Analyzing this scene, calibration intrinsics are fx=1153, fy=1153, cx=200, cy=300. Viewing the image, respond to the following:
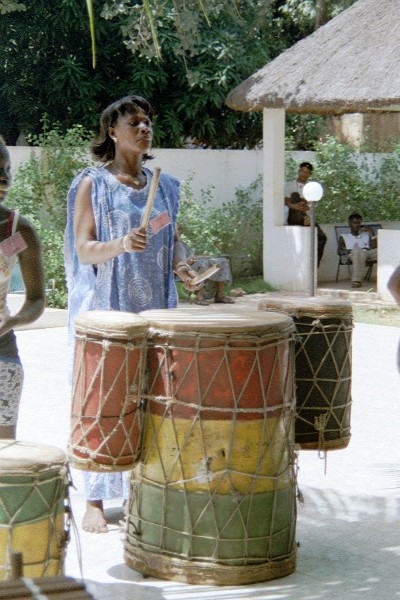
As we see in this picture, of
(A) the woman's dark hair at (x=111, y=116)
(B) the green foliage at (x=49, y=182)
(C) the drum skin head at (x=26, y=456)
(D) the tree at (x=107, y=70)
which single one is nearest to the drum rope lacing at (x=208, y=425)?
(C) the drum skin head at (x=26, y=456)

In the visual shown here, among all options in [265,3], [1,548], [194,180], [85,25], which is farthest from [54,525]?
[265,3]

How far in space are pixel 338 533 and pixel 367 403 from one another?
3133mm

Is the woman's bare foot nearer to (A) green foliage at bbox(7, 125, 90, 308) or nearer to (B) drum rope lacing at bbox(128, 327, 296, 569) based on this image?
(B) drum rope lacing at bbox(128, 327, 296, 569)

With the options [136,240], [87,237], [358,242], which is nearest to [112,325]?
[136,240]

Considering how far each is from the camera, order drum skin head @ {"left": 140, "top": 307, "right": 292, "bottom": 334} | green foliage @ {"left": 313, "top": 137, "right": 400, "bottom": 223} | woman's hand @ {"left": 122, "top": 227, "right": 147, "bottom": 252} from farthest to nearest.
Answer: green foliage @ {"left": 313, "top": 137, "right": 400, "bottom": 223}, woman's hand @ {"left": 122, "top": 227, "right": 147, "bottom": 252}, drum skin head @ {"left": 140, "top": 307, "right": 292, "bottom": 334}

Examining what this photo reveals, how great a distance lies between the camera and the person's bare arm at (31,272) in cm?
421

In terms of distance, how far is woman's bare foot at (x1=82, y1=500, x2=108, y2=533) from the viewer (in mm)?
5035

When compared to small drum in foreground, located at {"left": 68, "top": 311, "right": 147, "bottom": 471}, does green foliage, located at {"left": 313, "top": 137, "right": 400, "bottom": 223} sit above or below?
above

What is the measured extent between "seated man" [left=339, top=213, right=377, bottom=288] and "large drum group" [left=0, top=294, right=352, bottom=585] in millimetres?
11760

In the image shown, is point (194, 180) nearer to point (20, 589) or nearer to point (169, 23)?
point (169, 23)

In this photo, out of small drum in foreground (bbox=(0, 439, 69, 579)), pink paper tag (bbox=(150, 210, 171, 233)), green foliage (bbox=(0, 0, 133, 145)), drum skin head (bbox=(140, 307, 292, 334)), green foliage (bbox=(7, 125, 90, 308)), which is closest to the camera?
small drum in foreground (bbox=(0, 439, 69, 579))

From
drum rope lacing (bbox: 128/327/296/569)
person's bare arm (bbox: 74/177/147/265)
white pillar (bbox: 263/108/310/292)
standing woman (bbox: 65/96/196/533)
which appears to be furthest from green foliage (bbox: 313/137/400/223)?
drum rope lacing (bbox: 128/327/296/569)

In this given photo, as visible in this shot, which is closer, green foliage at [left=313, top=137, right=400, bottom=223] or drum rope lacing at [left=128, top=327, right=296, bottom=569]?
drum rope lacing at [left=128, top=327, right=296, bottom=569]

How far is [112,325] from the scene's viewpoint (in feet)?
13.5
